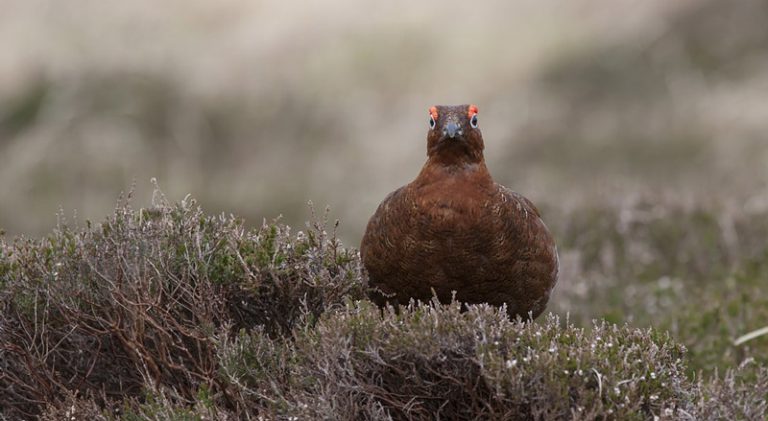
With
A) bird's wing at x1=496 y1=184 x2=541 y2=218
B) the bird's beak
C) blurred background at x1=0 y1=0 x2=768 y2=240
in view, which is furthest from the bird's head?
blurred background at x1=0 y1=0 x2=768 y2=240

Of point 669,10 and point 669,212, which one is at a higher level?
point 669,10

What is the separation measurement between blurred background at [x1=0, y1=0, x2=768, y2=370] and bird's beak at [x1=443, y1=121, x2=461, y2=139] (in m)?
10.5

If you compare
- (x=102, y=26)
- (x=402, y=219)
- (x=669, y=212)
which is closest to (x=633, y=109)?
(x=669, y=212)

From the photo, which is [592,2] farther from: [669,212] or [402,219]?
A: [402,219]

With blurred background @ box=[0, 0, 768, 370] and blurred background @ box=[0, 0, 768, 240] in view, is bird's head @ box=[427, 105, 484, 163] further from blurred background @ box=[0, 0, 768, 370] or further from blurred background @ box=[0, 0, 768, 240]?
blurred background @ box=[0, 0, 768, 240]

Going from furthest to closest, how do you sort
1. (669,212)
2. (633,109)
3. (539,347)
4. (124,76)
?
(124,76) → (633,109) → (669,212) → (539,347)

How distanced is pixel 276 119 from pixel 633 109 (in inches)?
269

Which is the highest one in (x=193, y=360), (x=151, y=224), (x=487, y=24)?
(x=487, y=24)

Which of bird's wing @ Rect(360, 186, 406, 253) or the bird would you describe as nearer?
the bird

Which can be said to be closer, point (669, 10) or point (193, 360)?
point (193, 360)

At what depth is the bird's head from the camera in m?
5.39

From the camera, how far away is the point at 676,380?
445 cm

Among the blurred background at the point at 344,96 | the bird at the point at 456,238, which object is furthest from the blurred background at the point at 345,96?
the bird at the point at 456,238

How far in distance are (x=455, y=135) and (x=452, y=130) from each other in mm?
29
